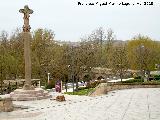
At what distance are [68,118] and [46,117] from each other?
1352 mm

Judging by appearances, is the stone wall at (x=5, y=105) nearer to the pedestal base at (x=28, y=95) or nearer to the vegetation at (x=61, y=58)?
the pedestal base at (x=28, y=95)

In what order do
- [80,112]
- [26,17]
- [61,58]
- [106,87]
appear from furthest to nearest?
[61,58] → [106,87] → [26,17] → [80,112]

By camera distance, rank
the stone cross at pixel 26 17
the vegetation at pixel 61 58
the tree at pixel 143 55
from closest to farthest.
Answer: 1. the stone cross at pixel 26 17
2. the vegetation at pixel 61 58
3. the tree at pixel 143 55

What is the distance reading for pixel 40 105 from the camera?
81.8 feet

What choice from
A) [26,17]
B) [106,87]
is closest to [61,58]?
[106,87]

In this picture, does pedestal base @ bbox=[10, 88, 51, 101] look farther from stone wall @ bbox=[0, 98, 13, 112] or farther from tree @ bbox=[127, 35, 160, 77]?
tree @ bbox=[127, 35, 160, 77]

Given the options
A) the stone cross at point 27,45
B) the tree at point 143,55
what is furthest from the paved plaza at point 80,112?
the tree at point 143,55

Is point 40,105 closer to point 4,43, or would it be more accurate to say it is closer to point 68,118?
point 68,118

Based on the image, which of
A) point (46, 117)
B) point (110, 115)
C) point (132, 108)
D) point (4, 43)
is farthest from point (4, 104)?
point (4, 43)

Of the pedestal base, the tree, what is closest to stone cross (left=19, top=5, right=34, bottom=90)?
the pedestal base

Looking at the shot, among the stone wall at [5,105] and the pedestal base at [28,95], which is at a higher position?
the pedestal base at [28,95]

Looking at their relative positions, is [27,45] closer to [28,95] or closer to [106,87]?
[28,95]

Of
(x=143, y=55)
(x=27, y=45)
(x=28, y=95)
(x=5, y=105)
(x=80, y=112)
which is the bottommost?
(x=80, y=112)

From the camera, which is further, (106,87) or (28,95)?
(106,87)
